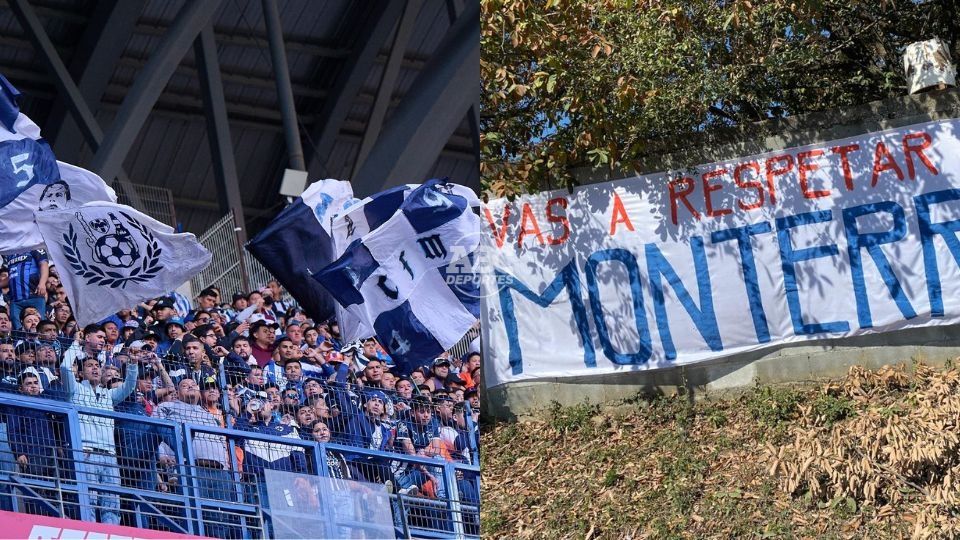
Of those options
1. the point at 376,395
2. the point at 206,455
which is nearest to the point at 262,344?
the point at 376,395

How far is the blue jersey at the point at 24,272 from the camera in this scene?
13.9 meters

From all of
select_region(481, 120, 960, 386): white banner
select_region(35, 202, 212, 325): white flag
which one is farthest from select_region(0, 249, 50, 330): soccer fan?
select_region(481, 120, 960, 386): white banner

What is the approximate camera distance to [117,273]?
13.7 meters

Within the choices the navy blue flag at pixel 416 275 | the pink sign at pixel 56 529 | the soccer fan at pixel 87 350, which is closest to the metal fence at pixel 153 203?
the navy blue flag at pixel 416 275

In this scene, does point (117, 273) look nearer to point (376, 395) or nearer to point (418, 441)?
point (376, 395)

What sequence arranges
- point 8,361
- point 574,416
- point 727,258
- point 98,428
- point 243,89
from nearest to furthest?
point 98,428
point 8,361
point 727,258
point 574,416
point 243,89

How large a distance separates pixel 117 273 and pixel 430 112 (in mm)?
7610

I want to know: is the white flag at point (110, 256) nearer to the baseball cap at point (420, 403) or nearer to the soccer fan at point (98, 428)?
the soccer fan at point (98, 428)

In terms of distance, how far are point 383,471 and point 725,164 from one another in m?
3.70

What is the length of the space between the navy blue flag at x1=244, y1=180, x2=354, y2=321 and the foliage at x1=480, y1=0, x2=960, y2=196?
270 centimetres

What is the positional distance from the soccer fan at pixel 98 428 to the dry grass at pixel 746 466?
2.73 meters

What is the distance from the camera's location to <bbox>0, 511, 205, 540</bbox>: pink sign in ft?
32.4

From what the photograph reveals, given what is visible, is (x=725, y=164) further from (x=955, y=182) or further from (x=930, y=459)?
(x=930, y=459)

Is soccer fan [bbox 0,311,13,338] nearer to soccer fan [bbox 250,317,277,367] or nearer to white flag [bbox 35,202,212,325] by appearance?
white flag [bbox 35,202,212,325]
